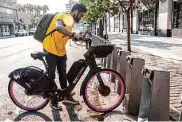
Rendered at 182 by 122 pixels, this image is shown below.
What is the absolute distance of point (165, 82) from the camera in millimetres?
3812

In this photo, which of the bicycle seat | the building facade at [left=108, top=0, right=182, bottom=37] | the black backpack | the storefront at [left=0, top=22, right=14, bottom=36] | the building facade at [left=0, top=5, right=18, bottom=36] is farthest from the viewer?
the building facade at [left=0, top=5, right=18, bottom=36]

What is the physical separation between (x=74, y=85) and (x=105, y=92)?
1.80 feet

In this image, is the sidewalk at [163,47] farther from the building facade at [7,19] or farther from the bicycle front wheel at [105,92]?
the building facade at [7,19]

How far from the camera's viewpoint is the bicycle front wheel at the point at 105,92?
4996 millimetres

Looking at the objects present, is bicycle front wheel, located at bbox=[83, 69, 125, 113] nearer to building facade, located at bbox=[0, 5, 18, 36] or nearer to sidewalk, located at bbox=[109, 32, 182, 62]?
sidewalk, located at bbox=[109, 32, 182, 62]

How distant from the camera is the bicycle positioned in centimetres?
492

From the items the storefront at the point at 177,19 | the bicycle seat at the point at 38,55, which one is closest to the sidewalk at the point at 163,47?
the storefront at the point at 177,19

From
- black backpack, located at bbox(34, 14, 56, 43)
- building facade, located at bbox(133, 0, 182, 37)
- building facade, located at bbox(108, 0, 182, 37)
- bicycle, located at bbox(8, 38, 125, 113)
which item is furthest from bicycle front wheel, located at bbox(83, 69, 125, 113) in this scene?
building facade, located at bbox(133, 0, 182, 37)

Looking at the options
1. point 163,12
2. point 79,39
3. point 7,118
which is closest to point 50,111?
point 7,118

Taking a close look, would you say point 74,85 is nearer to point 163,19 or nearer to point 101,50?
point 101,50

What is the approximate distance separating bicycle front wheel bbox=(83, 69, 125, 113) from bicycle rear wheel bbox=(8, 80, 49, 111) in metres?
0.78

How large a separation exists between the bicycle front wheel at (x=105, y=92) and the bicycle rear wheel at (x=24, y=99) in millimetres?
781

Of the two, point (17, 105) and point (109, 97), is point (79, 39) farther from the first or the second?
point (17, 105)

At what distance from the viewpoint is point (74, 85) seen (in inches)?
200
